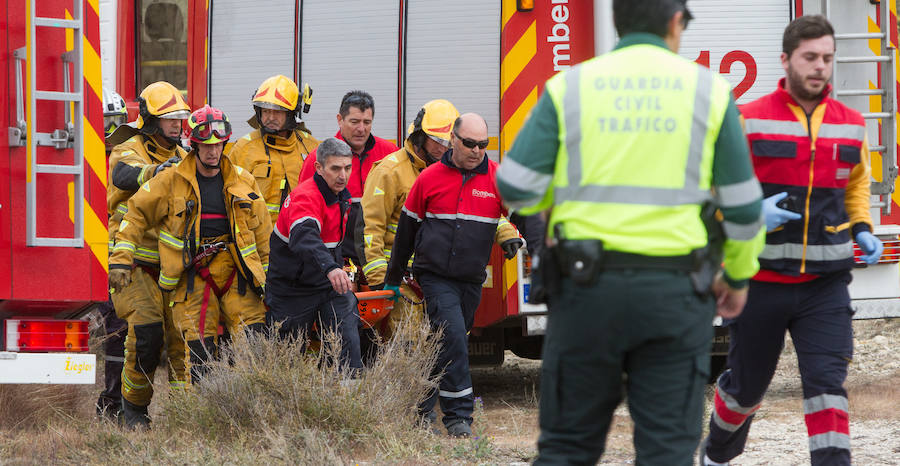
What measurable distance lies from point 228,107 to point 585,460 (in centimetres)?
570

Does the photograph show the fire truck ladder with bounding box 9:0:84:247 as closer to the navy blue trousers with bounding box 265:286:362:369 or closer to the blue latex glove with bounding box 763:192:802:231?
the navy blue trousers with bounding box 265:286:362:369

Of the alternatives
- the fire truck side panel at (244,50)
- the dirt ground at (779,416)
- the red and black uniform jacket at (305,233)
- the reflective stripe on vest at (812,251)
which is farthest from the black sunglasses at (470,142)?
the reflective stripe on vest at (812,251)

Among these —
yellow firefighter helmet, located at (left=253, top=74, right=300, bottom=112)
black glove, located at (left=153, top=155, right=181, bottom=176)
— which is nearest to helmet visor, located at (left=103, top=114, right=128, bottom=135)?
black glove, located at (left=153, top=155, right=181, bottom=176)

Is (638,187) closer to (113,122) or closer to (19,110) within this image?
(19,110)

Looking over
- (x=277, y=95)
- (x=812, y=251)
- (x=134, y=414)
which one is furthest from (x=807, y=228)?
(x=134, y=414)

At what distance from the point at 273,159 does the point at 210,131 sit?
0.92 metres

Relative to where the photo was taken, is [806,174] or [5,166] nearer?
[806,174]

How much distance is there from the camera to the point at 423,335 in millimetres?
6500

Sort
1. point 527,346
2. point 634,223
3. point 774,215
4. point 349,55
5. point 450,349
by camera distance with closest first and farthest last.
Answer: point 634,223
point 774,215
point 450,349
point 349,55
point 527,346

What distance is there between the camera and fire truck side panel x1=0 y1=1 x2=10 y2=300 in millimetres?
5273

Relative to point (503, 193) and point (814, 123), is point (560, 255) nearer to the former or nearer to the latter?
point (503, 193)

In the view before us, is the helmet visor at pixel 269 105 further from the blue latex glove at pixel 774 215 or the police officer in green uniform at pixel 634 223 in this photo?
the police officer in green uniform at pixel 634 223

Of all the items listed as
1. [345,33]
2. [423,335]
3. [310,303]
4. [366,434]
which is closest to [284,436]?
[366,434]

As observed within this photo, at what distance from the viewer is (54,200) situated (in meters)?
5.37
